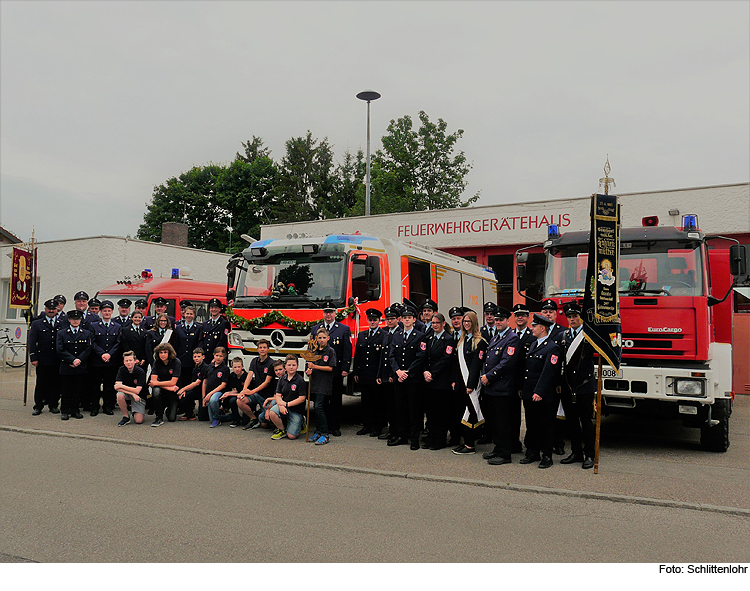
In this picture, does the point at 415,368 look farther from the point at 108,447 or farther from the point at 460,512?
the point at 108,447

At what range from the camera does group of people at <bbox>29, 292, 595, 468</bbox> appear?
25.2 ft

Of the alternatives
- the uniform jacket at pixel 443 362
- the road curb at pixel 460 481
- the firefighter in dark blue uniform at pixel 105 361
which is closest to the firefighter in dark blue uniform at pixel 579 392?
the road curb at pixel 460 481

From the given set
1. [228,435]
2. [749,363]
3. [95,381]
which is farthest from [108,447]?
[749,363]

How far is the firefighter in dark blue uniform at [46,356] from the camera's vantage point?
36.7 feet

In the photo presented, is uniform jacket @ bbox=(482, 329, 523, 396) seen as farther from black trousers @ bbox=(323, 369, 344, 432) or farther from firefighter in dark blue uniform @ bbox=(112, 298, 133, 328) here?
firefighter in dark blue uniform @ bbox=(112, 298, 133, 328)

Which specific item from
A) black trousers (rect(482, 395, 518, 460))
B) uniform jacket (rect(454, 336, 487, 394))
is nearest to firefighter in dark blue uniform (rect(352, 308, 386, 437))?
uniform jacket (rect(454, 336, 487, 394))

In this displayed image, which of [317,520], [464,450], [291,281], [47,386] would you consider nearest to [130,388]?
[47,386]

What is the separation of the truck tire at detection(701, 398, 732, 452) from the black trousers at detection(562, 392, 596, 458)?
177 centimetres

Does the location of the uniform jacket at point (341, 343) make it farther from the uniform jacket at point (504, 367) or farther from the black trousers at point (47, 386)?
the black trousers at point (47, 386)

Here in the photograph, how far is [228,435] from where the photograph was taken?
9383 millimetres

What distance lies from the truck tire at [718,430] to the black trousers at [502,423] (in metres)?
2.64

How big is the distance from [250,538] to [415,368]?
14.1ft

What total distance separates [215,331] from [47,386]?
306 centimetres

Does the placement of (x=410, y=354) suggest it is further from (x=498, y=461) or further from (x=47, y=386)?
(x=47, y=386)
